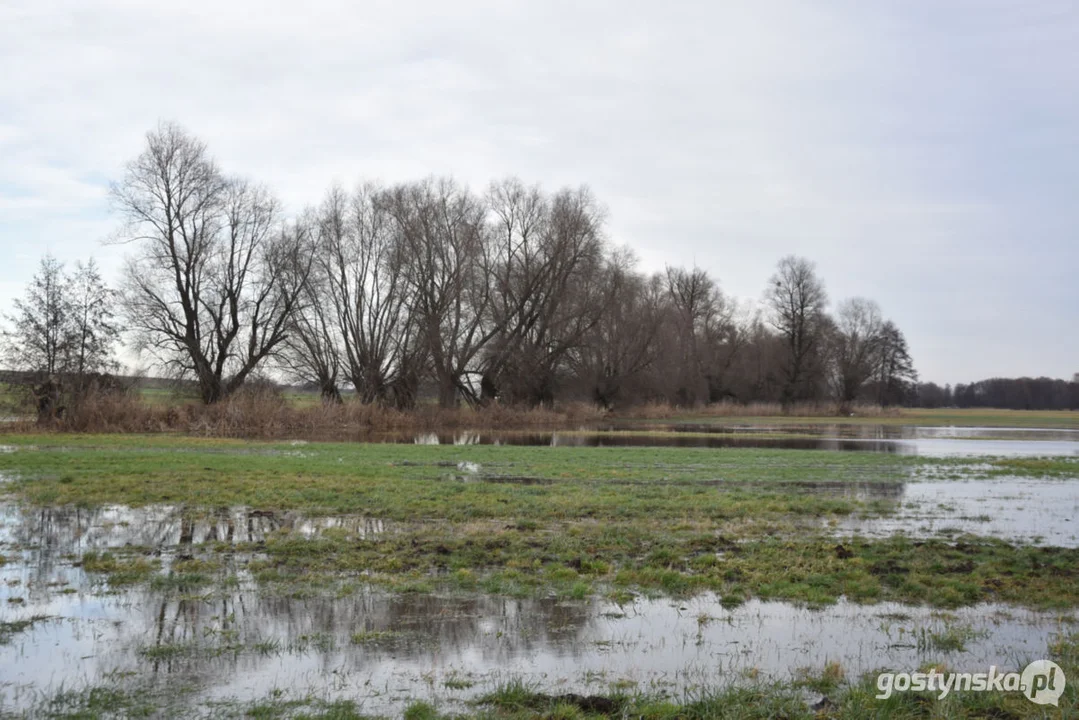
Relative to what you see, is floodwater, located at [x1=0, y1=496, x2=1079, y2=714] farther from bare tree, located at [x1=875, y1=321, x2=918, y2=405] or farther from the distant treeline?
the distant treeline

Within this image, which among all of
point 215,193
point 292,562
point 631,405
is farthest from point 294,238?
point 292,562

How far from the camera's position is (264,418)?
125 ft

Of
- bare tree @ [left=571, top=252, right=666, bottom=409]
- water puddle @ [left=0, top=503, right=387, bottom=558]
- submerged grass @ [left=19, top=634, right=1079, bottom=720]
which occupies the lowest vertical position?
water puddle @ [left=0, top=503, right=387, bottom=558]

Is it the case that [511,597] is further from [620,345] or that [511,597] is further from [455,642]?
[620,345]

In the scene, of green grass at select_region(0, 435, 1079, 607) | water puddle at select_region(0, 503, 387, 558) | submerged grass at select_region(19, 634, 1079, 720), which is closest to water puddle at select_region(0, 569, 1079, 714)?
submerged grass at select_region(19, 634, 1079, 720)

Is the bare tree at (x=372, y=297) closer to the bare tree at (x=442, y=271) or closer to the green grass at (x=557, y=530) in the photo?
the bare tree at (x=442, y=271)

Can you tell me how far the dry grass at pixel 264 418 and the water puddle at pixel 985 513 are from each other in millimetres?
26030

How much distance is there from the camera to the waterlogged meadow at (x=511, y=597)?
521cm

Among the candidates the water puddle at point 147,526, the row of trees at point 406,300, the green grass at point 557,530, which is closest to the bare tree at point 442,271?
the row of trees at point 406,300

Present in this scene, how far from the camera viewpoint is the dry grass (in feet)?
108

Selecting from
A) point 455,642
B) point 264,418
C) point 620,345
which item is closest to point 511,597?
point 455,642

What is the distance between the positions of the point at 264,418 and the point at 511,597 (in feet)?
109

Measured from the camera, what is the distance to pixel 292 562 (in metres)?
8.88

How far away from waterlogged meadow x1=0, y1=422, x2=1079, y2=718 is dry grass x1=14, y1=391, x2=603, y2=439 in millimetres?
18992
